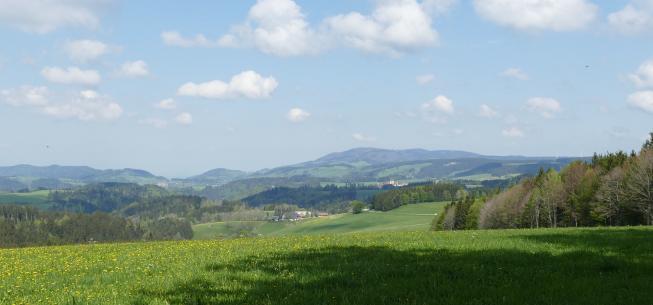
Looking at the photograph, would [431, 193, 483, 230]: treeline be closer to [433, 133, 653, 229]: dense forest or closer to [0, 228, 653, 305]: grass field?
[433, 133, 653, 229]: dense forest

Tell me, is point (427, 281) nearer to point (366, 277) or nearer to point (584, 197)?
point (366, 277)

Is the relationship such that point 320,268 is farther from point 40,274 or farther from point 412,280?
point 40,274

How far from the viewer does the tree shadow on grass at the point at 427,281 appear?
10.8m

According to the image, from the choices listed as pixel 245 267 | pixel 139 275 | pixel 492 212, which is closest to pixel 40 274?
pixel 139 275

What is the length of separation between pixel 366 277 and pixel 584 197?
76280 mm

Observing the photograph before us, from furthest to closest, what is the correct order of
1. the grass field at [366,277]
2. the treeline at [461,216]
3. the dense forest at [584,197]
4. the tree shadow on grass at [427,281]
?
the treeline at [461,216]
the dense forest at [584,197]
the grass field at [366,277]
the tree shadow on grass at [427,281]

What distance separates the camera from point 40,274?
685 inches

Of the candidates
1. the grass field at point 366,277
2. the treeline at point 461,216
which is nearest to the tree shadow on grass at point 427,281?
the grass field at point 366,277

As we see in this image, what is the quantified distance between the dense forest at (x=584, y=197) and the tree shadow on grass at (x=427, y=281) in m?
62.5

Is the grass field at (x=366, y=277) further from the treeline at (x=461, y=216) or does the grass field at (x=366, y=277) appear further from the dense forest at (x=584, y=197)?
the treeline at (x=461, y=216)

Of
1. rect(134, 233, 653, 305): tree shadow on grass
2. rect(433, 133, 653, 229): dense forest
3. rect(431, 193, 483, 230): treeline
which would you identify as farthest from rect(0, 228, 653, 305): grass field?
rect(431, 193, 483, 230): treeline

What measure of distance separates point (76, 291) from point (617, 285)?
13.7 m

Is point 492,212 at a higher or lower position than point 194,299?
lower

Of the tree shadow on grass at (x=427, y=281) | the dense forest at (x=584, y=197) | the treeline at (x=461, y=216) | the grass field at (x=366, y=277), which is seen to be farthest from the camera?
the treeline at (x=461, y=216)
